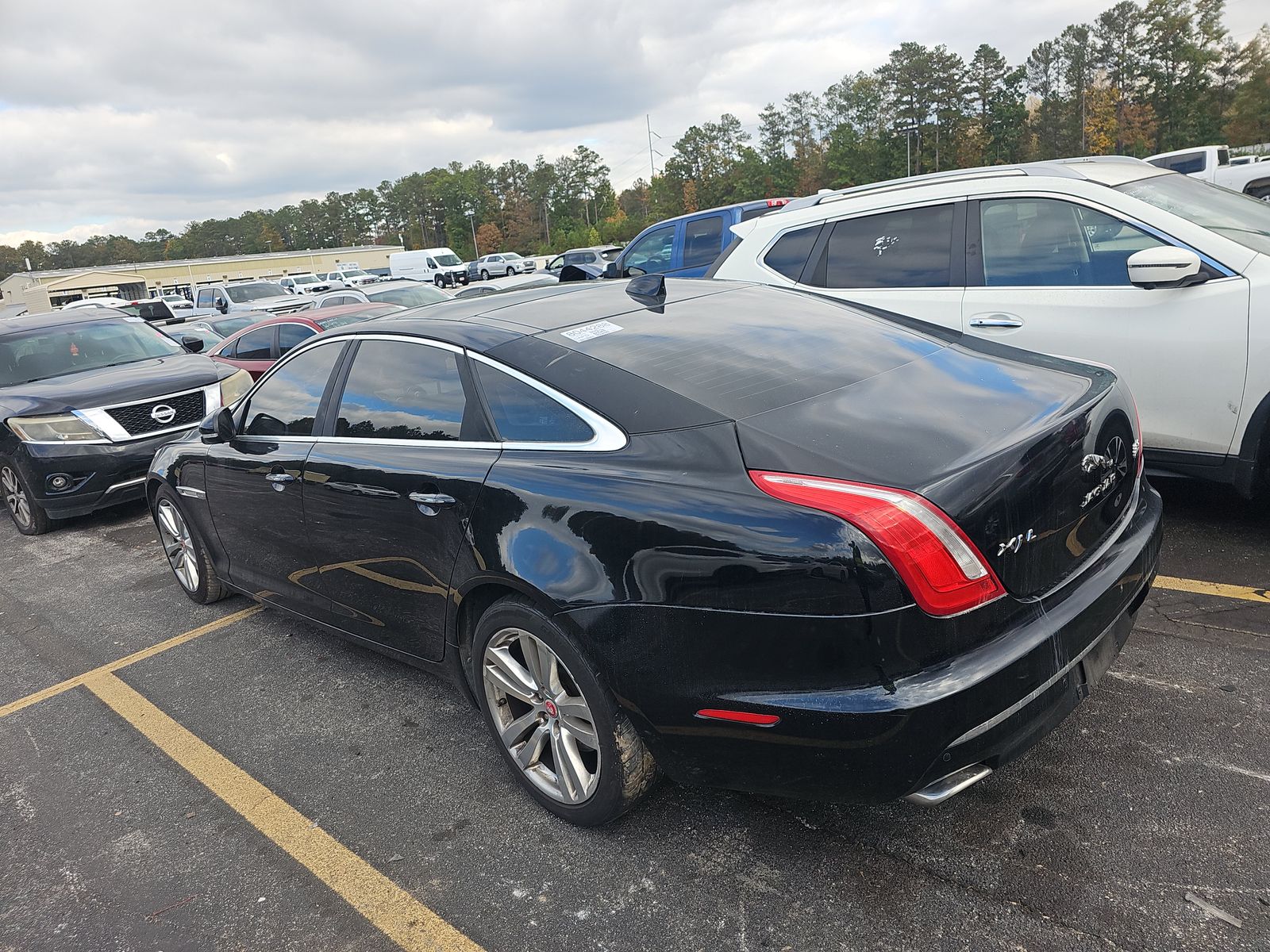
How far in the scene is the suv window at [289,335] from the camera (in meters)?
10.8

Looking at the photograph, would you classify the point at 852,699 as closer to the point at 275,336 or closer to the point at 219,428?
the point at 219,428

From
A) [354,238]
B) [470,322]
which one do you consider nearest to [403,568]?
[470,322]

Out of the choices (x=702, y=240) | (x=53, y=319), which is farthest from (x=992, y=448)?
(x=702, y=240)

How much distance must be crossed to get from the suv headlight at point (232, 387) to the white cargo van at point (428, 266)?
39.4 meters

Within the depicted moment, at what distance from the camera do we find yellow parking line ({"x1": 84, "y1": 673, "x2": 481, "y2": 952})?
2.39 metres

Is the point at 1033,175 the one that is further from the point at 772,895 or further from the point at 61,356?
the point at 61,356

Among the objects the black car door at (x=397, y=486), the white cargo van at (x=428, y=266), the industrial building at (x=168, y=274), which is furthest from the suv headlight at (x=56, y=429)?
the industrial building at (x=168, y=274)

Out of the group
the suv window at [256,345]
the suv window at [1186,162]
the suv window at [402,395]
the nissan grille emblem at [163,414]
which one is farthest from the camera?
A: the suv window at [1186,162]

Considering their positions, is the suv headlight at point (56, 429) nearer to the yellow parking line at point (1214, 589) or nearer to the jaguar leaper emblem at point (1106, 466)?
the jaguar leaper emblem at point (1106, 466)

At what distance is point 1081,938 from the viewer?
207 cm

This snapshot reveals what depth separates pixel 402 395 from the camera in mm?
3270

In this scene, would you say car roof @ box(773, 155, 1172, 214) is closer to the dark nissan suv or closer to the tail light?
the tail light

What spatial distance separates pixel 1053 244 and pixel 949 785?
136 inches

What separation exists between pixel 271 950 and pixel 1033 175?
4.91 m
